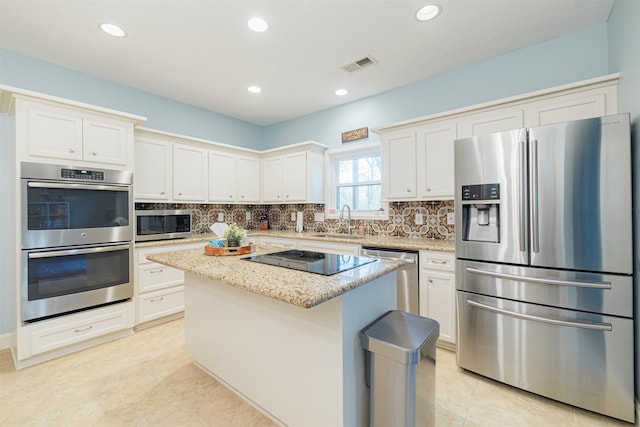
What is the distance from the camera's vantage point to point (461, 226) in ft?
7.16

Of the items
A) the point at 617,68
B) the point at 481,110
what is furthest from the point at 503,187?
the point at 617,68

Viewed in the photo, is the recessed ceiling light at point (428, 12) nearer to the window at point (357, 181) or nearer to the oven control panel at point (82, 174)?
the window at point (357, 181)

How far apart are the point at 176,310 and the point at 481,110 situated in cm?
390

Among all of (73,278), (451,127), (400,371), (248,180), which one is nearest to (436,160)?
(451,127)

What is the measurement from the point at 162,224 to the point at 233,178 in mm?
1249

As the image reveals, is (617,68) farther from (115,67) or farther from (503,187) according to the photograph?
(115,67)

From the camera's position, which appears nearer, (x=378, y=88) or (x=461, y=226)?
(x=461, y=226)

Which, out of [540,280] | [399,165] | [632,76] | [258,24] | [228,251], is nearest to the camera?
[632,76]

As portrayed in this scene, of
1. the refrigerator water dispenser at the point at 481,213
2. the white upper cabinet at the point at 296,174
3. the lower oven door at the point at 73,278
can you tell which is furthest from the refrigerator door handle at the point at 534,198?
the lower oven door at the point at 73,278

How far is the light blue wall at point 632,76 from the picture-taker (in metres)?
1.63

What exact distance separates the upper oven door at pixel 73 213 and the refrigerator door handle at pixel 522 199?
11.4 feet

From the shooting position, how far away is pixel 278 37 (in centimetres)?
241

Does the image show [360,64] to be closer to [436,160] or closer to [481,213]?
[436,160]

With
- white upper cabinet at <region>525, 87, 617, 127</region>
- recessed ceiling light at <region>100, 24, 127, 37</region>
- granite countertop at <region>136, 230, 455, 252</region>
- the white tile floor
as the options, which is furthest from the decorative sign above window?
the white tile floor
